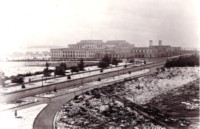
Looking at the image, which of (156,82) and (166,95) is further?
(156,82)

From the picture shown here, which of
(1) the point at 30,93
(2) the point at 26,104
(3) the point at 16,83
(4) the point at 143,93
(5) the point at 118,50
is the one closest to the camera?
(2) the point at 26,104

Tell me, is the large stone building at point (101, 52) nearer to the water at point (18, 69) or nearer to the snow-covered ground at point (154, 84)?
the water at point (18, 69)

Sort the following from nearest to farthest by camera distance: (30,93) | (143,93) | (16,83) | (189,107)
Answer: (189,107)
(30,93)
(143,93)
(16,83)

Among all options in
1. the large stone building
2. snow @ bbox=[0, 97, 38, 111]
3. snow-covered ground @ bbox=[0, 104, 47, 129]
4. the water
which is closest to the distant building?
the large stone building

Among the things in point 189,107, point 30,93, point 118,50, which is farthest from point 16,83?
point 118,50

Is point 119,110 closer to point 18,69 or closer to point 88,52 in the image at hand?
point 18,69

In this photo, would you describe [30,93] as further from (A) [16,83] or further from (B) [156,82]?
(B) [156,82]
